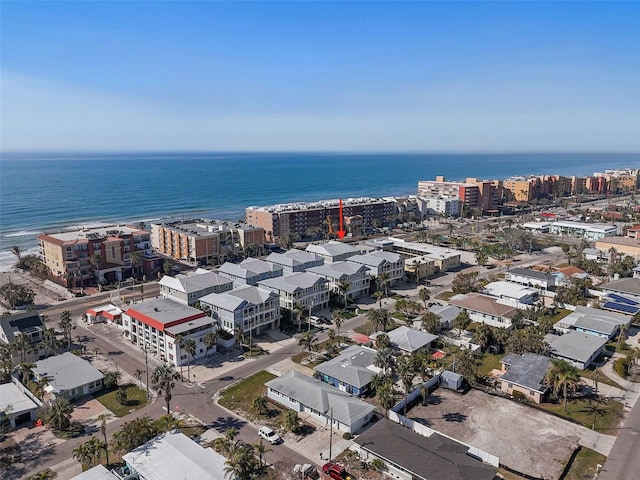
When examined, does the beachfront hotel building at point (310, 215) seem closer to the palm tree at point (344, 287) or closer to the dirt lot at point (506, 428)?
the palm tree at point (344, 287)

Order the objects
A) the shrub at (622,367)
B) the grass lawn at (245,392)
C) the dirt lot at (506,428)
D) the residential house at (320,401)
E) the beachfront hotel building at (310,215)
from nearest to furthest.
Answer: the dirt lot at (506,428) < the residential house at (320,401) < the grass lawn at (245,392) < the shrub at (622,367) < the beachfront hotel building at (310,215)

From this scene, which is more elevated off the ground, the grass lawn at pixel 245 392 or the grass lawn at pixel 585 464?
the grass lawn at pixel 245 392

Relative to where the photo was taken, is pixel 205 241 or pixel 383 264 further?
pixel 205 241

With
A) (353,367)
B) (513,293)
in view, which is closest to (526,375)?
(353,367)

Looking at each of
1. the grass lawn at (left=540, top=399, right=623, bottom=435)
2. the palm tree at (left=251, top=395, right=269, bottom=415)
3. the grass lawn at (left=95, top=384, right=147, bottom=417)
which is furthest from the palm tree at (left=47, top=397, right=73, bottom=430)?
the grass lawn at (left=540, top=399, right=623, bottom=435)

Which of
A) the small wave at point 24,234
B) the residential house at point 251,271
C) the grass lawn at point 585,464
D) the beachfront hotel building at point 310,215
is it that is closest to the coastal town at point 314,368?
the grass lawn at point 585,464

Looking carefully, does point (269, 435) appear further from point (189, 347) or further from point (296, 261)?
point (296, 261)

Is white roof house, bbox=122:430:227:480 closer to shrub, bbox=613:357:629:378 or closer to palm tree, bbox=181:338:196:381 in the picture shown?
palm tree, bbox=181:338:196:381
